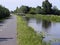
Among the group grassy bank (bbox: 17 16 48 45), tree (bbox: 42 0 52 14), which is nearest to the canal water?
grassy bank (bbox: 17 16 48 45)

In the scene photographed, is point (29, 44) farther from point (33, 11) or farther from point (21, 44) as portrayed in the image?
point (33, 11)

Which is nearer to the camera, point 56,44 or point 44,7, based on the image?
point 56,44

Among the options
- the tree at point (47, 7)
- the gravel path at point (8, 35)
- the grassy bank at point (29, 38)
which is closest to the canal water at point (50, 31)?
the grassy bank at point (29, 38)

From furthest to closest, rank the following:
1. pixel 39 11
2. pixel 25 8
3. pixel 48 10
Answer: pixel 25 8, pixel 39 11, pixel 48 10

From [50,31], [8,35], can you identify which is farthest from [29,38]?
[50,31]

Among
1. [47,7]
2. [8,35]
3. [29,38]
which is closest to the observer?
[29,38]

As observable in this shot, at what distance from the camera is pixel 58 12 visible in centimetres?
10881

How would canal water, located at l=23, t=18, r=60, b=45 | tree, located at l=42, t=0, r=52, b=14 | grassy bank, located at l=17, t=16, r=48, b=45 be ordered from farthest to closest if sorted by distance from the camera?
1. tree, located at l=42, t=0, r=52, b=14
2. canal water, located at l=23, t=18, r=60, b=45
3. grassy bank, located at l=17, t=16, r=48, b=45

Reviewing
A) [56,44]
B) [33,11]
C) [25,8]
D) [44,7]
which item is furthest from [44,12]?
[56,44]

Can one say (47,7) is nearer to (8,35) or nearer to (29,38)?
(8,35)

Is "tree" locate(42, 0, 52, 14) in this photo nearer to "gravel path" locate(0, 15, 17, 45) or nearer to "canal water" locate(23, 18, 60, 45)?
"canal water" locate(23, 18, 60, 45)

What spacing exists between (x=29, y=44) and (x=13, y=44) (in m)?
0.87

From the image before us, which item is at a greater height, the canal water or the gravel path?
the gravel path

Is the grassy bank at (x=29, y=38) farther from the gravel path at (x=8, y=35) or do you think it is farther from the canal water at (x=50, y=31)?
the canal water at (x=50, y=31)
